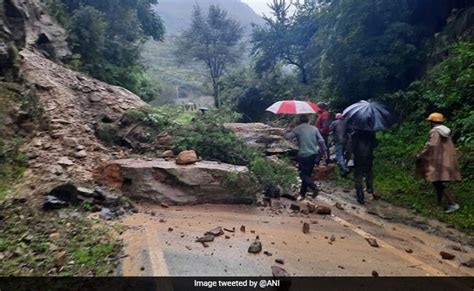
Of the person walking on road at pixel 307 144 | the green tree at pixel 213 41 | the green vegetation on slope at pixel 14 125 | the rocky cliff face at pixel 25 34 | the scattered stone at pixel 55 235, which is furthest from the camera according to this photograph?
the green tree at pixel 213 41

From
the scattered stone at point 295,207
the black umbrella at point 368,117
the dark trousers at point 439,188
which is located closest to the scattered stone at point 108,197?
the scattered stone at point 295,207

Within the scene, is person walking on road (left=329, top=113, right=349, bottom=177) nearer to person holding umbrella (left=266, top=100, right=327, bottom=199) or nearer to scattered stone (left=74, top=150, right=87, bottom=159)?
person holding umbrella (left=266, top=100, right=327, bottom=199)

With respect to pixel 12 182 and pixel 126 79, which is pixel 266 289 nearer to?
pixel 12 182

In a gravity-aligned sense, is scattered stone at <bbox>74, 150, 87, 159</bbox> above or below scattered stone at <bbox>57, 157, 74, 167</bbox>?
Answer: above

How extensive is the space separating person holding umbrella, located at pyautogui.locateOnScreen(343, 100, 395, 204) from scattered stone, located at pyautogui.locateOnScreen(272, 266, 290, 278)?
173 inches

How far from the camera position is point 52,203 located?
19.3 ft

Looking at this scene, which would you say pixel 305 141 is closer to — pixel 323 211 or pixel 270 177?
pixel 270 177

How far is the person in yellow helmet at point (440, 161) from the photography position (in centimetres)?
668

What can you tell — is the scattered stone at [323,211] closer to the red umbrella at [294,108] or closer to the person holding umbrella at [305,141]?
the person holding umbrella at [305,141]

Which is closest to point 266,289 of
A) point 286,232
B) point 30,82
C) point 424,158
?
point 286,232

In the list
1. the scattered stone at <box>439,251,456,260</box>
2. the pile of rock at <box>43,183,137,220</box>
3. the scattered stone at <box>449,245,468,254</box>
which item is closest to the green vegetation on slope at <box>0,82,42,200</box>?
the pile of rock at <box>43,183,137,220</box>

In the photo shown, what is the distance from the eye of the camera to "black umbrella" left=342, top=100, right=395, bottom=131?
25.3ft

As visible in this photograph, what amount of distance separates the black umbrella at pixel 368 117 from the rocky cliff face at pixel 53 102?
5574 millimetres

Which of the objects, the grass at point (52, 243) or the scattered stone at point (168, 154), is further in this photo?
the scattered stone at point (168, 154)
